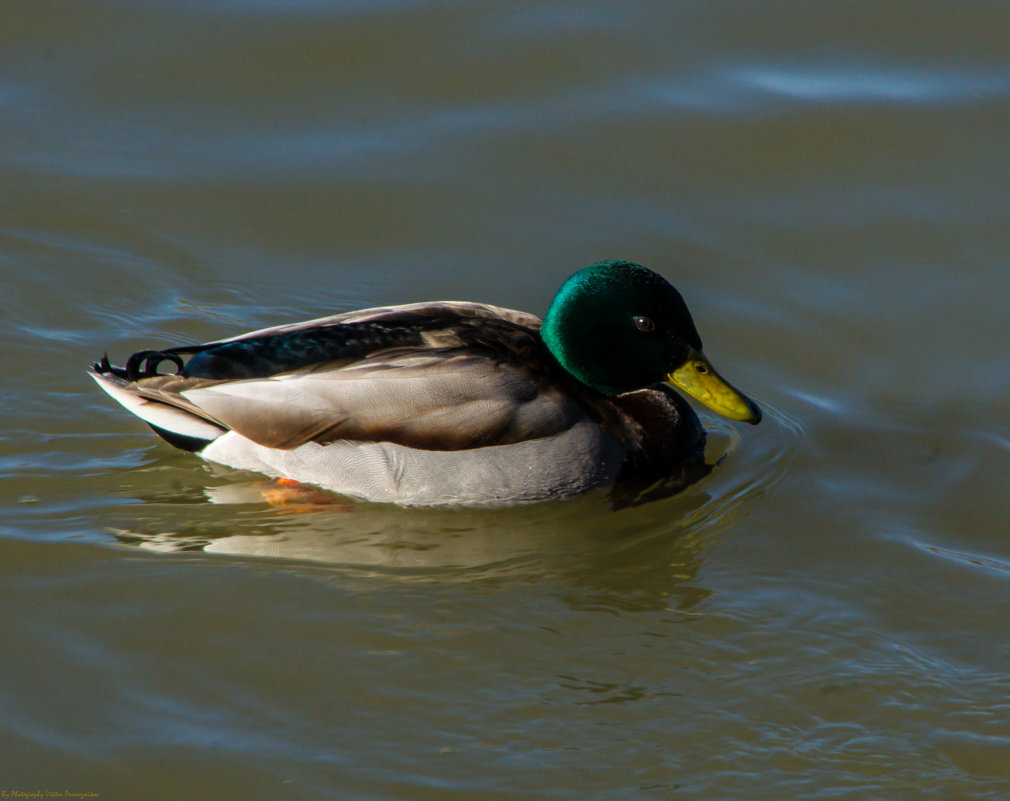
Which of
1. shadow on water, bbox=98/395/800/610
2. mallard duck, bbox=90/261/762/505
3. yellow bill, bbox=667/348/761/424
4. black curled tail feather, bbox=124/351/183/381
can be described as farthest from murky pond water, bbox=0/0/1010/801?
black curled tail feather, bbox=124/351/183/381

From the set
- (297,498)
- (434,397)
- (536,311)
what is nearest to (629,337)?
(434,397)

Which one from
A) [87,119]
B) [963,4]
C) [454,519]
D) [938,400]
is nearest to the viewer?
[454,519]

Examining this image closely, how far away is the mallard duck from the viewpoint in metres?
6.70

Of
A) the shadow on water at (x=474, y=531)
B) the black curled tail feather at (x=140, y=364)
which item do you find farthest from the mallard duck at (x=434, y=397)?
the shadow on water at (x=474, y=531)

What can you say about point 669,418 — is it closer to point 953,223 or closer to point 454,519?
point 454,519

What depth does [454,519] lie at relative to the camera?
269 inches

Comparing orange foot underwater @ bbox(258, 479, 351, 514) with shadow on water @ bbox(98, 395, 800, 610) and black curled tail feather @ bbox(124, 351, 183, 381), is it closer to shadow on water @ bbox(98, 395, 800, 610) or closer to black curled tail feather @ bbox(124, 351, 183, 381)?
shadow on water @ bbox(98, 395, 800, 610)

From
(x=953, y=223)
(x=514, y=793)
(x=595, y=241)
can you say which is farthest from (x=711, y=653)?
(x=953, y=223)

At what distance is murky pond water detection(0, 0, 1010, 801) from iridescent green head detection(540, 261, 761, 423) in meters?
0.52

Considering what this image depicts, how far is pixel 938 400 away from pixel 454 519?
2892 mm

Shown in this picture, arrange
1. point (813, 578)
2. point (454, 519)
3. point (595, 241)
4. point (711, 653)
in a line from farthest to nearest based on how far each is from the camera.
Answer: point (595, 241)
point (454, 519)
point (813, 578)
point (711, 653)

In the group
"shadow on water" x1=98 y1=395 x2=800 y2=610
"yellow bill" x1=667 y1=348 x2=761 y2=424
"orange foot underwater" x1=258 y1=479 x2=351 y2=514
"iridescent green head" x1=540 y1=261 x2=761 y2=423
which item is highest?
"iridescent green head" x1=540 y1=261 x2=761 y2=423

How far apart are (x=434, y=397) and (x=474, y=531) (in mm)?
680

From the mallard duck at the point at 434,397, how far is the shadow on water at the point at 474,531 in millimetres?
114
